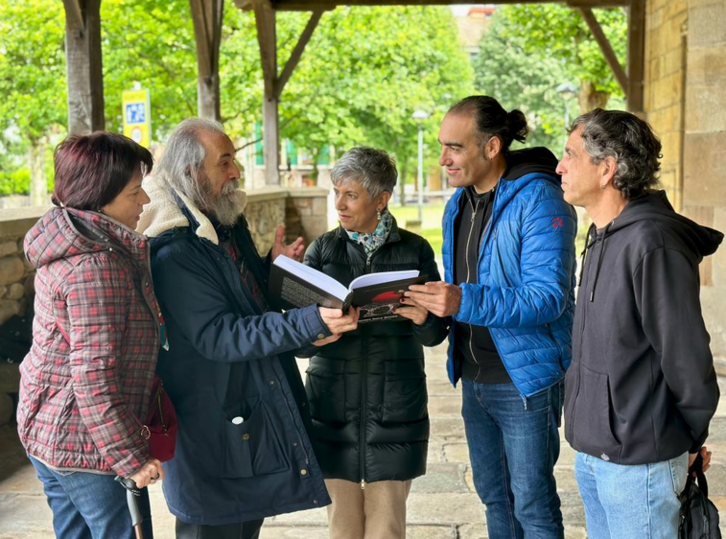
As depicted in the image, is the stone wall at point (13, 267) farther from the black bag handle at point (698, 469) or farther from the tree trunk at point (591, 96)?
the tree trunk at point (591, 96)

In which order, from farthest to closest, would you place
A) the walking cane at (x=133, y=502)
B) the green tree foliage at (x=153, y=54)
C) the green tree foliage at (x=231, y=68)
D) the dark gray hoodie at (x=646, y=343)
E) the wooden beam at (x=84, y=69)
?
the green tree foliage at (x=231, y=68), the green tree foliage at (x=153, y=54), the wooden beam at (x=84, y=69), the walking cane at (x=133, y=502), the dark gray hoodie at (x=646, y=343)

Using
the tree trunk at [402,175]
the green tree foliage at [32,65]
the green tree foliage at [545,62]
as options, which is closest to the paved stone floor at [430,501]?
the green tree foliage at [545,62]

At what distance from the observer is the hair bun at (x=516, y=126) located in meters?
2.61

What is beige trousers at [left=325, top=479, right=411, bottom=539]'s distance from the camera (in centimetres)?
274

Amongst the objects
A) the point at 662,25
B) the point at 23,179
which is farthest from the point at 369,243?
the point at 23,179

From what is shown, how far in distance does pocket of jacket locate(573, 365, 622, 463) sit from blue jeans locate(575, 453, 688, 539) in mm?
41

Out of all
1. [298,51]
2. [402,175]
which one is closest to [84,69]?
[298,51]

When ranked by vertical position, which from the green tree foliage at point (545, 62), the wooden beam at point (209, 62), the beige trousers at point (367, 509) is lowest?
the beige trousers at point (367, 509)

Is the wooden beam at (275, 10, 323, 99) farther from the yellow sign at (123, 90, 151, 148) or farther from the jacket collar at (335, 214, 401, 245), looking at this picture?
the jacket collar at (335, 214, 401, 245)

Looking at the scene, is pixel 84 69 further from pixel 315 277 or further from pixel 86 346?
pixel 86 346

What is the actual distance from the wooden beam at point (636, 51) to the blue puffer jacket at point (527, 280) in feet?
27.4

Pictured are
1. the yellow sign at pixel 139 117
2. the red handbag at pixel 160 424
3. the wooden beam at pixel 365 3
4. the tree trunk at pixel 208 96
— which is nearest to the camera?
the red handbag at pixel 160 424

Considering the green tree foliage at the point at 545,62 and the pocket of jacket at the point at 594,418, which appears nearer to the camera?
the pocket of jacket at the point at 594,418

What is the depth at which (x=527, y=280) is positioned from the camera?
2447 millimetres
